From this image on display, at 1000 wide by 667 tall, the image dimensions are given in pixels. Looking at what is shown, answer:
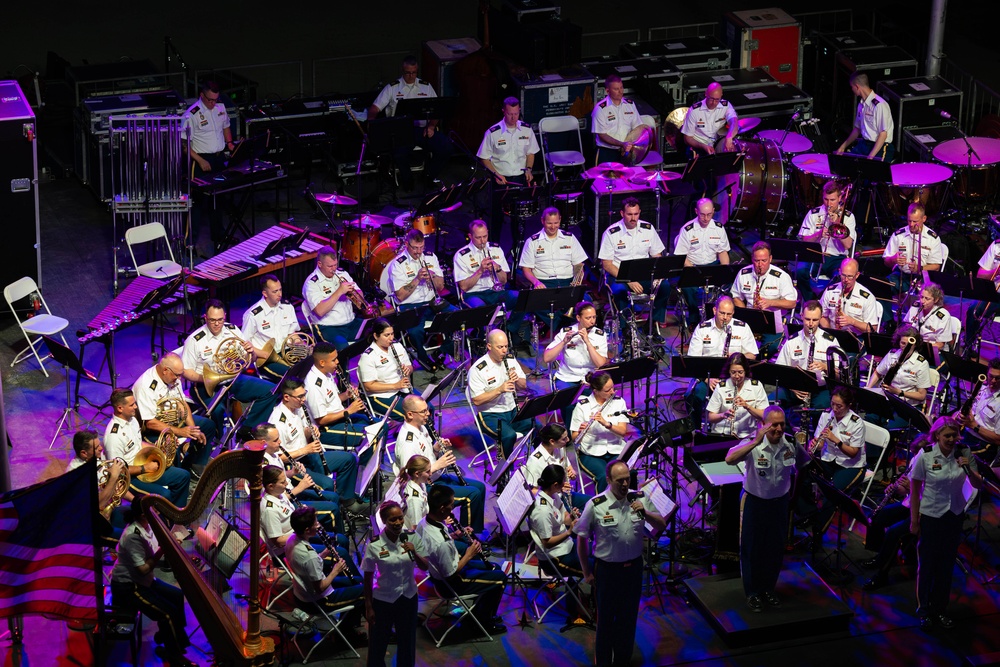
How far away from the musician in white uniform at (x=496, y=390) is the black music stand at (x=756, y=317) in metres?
2.36

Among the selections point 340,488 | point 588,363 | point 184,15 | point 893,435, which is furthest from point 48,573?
point 184,15

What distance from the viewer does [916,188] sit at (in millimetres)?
17453

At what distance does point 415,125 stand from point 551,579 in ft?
28.1

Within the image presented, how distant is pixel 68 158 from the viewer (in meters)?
20.2

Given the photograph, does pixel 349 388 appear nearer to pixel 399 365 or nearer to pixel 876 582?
pixel 399 365

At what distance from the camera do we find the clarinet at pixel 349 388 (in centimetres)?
1352

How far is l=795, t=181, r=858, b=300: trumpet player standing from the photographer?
1667 cm

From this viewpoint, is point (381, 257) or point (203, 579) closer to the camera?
point (203, 579)

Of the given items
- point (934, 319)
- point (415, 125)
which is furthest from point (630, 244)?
point (415, 125)

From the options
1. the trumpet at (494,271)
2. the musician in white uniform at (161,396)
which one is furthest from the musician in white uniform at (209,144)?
the musician in white uniform at (161,396)

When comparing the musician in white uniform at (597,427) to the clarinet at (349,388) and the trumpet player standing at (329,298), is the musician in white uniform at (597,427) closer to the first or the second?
the clarinet at (349,388)

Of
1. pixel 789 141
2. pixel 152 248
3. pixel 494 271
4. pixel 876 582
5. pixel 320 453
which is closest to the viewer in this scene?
pixel 876 582

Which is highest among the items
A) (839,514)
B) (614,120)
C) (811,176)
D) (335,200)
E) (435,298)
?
(614,120)

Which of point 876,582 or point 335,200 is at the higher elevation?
point 335,200
